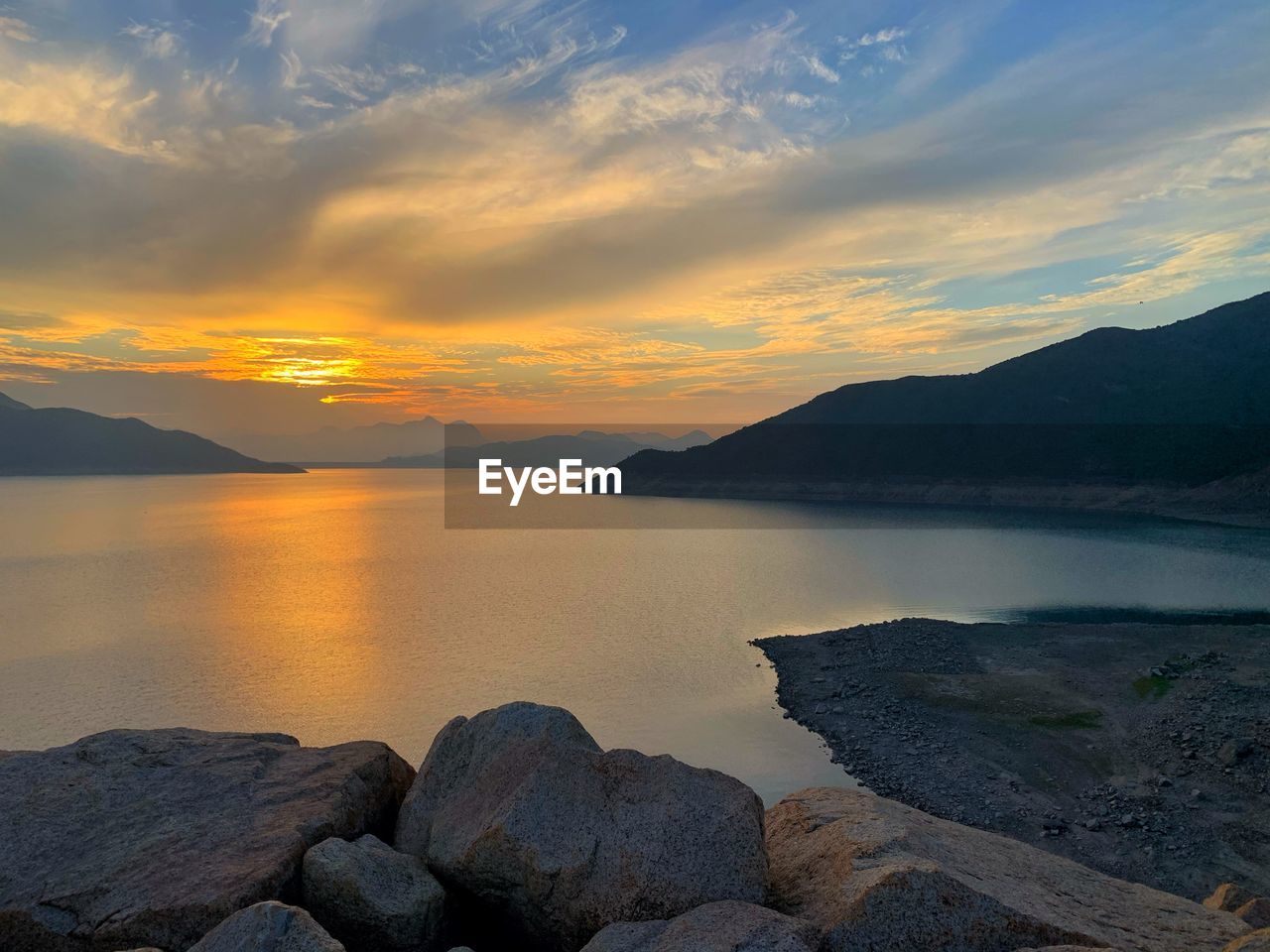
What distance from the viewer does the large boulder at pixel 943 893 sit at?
5.46 m

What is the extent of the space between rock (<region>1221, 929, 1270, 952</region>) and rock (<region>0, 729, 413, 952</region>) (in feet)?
23.2

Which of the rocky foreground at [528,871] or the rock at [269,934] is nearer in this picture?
the rock at [269,934]

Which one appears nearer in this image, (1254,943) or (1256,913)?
(1254,943)

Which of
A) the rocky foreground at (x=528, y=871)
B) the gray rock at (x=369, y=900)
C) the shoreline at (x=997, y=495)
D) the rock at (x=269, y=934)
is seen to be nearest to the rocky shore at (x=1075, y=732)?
the rocky foreground at (x=528, y=871)

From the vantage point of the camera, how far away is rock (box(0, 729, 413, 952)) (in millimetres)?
6070

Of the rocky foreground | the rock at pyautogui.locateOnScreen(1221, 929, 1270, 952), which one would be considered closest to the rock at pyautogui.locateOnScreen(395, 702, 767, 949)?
the rocky foreground

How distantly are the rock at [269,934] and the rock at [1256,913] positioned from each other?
7.70 meters

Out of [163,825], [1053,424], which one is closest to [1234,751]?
[163,825]

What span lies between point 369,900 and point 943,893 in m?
4.52

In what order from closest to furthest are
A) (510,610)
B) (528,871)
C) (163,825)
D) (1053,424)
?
(528,871) → (163,825) → (510,610) → (1053,424)

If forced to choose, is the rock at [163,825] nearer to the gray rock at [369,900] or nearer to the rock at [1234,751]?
the gray rock at [369,900]

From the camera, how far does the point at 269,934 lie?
16.0 feet

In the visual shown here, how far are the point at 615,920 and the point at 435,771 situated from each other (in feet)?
8.92

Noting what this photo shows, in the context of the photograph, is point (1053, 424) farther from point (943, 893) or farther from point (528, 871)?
point (528, 871)
